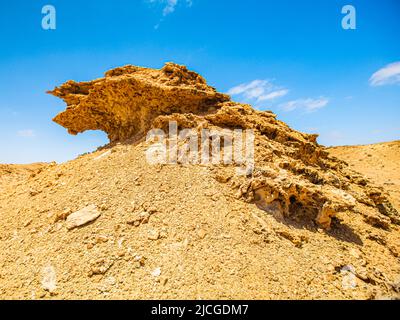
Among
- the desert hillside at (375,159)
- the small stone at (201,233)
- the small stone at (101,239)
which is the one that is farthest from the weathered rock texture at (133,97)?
the desert hillside at (375,159)

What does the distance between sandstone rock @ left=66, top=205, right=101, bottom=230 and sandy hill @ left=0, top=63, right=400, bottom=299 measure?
0.11ft

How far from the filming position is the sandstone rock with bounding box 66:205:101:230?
6.55 m

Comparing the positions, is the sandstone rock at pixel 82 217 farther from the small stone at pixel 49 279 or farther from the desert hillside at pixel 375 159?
the desert hillside at pixel 375 159

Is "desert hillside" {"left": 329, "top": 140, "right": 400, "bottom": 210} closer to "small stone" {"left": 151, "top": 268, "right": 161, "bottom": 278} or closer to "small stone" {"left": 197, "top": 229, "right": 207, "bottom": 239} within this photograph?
"small stone" {"left": 197, "top": 229, "right": 207, "bottom": 239}

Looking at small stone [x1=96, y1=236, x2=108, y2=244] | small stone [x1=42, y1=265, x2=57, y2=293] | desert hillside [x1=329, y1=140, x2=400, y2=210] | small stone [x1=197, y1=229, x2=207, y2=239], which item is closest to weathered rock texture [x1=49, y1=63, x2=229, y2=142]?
small stone [x1=96, y1=236, x2=108, y2=244]

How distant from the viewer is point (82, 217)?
6.70 m

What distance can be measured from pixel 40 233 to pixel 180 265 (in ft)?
13.3

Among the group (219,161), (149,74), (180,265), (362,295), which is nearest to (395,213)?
(362,295)

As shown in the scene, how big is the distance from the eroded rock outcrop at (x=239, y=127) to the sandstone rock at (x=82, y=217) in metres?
3.49

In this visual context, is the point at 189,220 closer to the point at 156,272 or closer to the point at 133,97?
the point at 156,272

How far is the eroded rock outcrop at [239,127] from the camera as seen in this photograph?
24.1ft

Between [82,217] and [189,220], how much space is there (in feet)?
9.19

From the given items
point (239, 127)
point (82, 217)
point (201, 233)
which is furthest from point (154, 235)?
point (239, 127)
